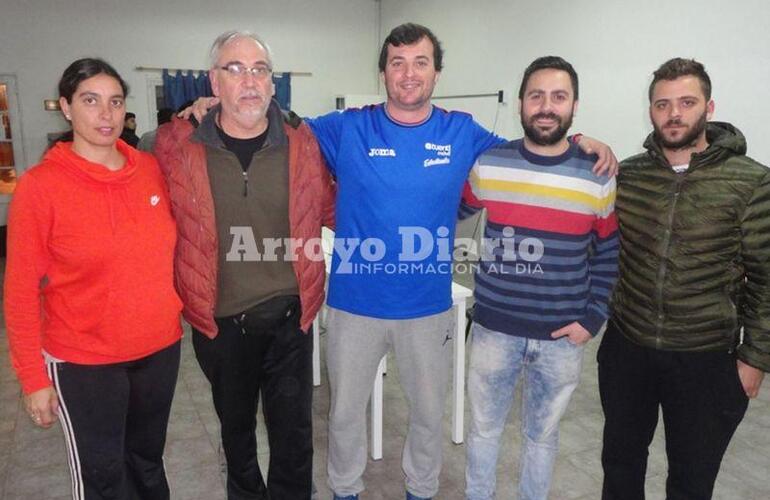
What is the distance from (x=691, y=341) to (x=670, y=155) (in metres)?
0.51

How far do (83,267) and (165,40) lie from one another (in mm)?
6613

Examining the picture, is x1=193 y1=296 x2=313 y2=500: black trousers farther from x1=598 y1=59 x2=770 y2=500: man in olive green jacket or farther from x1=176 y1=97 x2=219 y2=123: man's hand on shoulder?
x1=598 y1=59 x2=770 y2=500: man in olive green jacket

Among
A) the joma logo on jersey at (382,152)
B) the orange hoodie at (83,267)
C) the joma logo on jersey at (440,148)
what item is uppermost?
the joma logo on jersey at (440,148)

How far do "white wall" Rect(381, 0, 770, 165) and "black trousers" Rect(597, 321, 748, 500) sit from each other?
2.79m

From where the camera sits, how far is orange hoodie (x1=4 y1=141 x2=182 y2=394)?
1.39 m

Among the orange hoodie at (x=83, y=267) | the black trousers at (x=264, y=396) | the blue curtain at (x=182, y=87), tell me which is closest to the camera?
the orange hoodie at (x=83, y=267)

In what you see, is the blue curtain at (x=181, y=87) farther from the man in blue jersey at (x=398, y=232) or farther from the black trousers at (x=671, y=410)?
the black trousers at (x=671, y=410)

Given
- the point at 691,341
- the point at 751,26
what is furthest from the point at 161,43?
the point at 691,341

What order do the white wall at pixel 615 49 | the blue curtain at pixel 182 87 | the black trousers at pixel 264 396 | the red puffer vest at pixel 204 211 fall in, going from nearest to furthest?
the red puffer vest at pixel 204 211 < the black trousers at pixel 264 396 < the white wall at pixel 615 49 < the blue curtain at pixel 182 87

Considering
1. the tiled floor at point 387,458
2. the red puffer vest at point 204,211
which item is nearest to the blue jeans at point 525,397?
the tiled floor at point 387,458

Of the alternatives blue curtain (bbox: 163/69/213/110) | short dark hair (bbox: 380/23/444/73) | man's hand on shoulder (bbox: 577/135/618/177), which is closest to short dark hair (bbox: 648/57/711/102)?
man's hand on shoulder (bbox: 577/135/618/177)

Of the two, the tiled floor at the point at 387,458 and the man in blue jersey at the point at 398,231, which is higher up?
the man in blue jersey at the point at 398,231

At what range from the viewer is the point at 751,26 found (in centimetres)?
369

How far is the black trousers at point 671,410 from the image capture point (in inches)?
62.1
